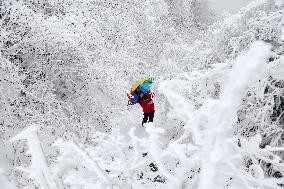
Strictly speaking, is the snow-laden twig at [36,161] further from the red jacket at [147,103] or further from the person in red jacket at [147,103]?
the red jacket at [147,103]

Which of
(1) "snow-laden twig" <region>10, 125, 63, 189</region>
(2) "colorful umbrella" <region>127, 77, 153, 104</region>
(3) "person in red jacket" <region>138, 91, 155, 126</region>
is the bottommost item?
(3) "person in red jacket" <region>138, 91, 155, 126</region>

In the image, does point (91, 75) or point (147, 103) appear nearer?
point (91, 75)

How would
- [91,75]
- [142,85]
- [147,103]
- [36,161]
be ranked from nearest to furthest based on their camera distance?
[36,161], [91,75], [142,85], [147,103]

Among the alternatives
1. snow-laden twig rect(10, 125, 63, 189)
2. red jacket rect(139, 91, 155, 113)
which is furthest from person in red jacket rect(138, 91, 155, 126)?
snow-laden twig rect(10, 125, 63, 189)

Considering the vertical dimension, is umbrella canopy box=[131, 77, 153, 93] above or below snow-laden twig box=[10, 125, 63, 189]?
below

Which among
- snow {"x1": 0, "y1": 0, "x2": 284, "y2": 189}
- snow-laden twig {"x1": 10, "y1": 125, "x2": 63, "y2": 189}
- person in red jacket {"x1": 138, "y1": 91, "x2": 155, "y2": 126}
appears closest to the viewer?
snow-laden twig {"x1": 10, "y1": 125, "x2": 63, "y2": 189}

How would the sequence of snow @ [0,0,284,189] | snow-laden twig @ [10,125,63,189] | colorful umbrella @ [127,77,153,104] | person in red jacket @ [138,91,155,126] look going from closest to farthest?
snow-laden twig @ [10,125,63,189] < snow @ [0,0,284,189] < colorful umbrella @ [127,77,153,104] < person in red jacket @ [138,91,155,126]

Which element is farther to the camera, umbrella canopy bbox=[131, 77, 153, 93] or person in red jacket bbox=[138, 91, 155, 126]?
person in red jacket bbox=[138, 91, 155, 126]

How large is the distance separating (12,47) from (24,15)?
0.53m

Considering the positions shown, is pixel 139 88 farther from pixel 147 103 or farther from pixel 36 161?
pixel 36 161

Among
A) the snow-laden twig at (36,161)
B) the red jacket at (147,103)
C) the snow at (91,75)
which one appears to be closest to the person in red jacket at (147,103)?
the red jacket at (147,103)

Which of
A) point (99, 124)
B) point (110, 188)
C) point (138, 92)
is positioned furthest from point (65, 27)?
point (110, 188)

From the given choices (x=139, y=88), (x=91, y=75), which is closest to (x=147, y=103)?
(x=139, y=88)

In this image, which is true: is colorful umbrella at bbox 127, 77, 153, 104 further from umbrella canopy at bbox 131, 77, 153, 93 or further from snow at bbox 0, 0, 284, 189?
snow at bbox 0, 0, 284, 189
